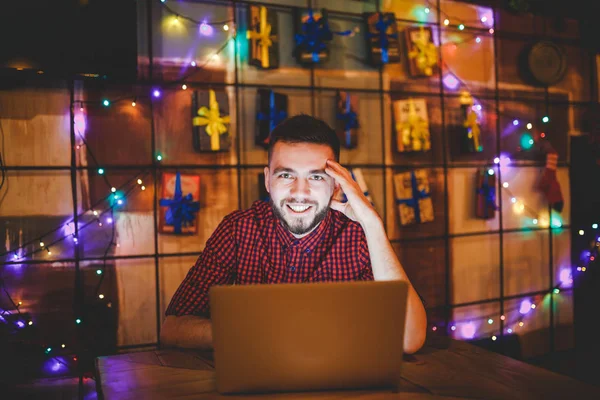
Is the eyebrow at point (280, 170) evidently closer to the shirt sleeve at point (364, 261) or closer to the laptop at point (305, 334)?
the shirt sleeve at point (364, 261)

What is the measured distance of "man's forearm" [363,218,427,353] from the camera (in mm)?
1428

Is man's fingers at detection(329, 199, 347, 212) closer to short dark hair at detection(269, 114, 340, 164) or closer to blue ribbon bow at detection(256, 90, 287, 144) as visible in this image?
short dark hair at detection(269, 114, 340, 164)

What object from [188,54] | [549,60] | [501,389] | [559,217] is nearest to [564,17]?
[549,60]

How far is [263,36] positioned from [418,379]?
2.62 m

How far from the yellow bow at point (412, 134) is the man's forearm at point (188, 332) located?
2.36m

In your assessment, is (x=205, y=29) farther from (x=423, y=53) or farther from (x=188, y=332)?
(x=188, y=332)

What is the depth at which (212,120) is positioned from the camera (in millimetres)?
3072

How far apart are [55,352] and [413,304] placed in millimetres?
2276

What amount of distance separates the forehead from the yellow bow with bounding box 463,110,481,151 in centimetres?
219

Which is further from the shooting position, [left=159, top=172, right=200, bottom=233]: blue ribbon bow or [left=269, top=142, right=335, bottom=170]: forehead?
[left=159, top=172, right=200, bottom=233]: blue ribbon bow

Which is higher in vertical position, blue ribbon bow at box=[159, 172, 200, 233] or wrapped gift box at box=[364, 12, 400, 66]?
wrapped gift box at box=[364, 12, 400, 66]

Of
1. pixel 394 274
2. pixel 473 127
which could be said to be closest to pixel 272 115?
pixel 473 127

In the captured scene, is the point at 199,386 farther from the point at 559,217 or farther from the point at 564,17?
the point at 564,17

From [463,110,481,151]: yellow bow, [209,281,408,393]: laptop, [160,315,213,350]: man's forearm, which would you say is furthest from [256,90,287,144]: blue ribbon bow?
[209,281,408,393]: laptop
